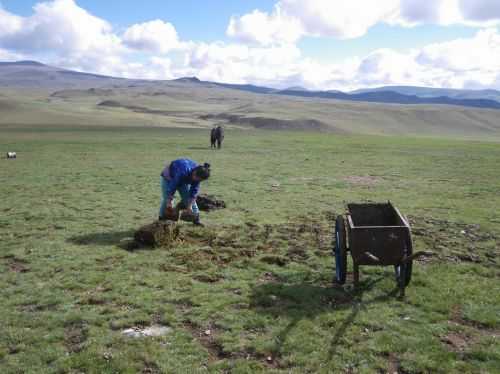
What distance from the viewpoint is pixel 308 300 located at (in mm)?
7371

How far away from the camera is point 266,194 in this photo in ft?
54.9

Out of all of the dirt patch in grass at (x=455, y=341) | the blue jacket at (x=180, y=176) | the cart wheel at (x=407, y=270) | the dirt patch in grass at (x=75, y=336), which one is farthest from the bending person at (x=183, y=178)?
the dirt patch in grass at (x=455, y=341)

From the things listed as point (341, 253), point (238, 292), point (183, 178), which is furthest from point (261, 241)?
point (341, 253)

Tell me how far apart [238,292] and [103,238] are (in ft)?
14.7

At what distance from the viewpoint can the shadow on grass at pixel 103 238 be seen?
10328mm

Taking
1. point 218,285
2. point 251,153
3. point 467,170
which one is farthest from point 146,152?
point 218,285

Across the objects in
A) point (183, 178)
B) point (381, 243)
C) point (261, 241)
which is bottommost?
point (261, 241)

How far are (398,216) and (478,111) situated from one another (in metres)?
176

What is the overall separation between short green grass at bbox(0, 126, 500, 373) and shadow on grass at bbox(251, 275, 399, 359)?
0.10 feet

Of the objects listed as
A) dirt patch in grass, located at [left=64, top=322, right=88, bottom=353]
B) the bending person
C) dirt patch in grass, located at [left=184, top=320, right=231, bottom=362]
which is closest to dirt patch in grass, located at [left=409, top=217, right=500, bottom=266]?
the bending person

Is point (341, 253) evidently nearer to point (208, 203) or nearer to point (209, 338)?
point (209, 338)

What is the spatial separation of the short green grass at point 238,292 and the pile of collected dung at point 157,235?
1.16ft

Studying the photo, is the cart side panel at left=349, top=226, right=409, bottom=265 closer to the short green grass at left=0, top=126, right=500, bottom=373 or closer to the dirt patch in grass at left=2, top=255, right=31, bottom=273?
the short green grass at left=0, top=126, right=500, bottom=373

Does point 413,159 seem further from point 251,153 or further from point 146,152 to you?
point 146,152
